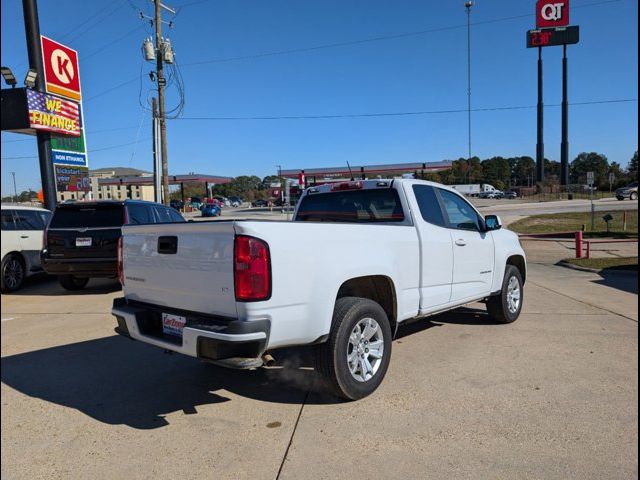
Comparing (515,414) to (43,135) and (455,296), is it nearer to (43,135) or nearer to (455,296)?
(455,296)

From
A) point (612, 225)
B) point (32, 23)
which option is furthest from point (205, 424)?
point (612, 225)

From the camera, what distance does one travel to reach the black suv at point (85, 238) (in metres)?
8.34

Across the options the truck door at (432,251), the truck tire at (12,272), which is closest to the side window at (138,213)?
the truck tire at (12,272)

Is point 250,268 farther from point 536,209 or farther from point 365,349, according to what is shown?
point 536,209

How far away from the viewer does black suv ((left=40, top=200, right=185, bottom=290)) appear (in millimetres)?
8336

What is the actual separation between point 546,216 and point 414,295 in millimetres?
29894

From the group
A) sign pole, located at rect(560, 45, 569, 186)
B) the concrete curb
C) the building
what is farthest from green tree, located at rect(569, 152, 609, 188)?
the concrete curb

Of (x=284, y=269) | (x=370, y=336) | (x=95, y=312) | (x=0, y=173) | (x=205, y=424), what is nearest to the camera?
(x=0, y=173)

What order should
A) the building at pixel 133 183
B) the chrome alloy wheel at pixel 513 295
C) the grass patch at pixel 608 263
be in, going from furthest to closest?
1. the building at pixel 133 183
2. the grass patch at pixel 608 263
3. the chrome alloy wheel at pixel 513 295

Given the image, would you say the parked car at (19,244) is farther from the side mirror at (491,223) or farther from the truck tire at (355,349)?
the side mirror at (491,223)

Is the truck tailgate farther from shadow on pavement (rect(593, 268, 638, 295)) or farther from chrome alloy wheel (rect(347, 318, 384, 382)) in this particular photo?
shadow on pavement (rect(593, 268, 638, 295))

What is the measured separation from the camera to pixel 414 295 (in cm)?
453

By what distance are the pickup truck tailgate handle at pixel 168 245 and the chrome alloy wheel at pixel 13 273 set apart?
707cm

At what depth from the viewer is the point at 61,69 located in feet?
54.5
